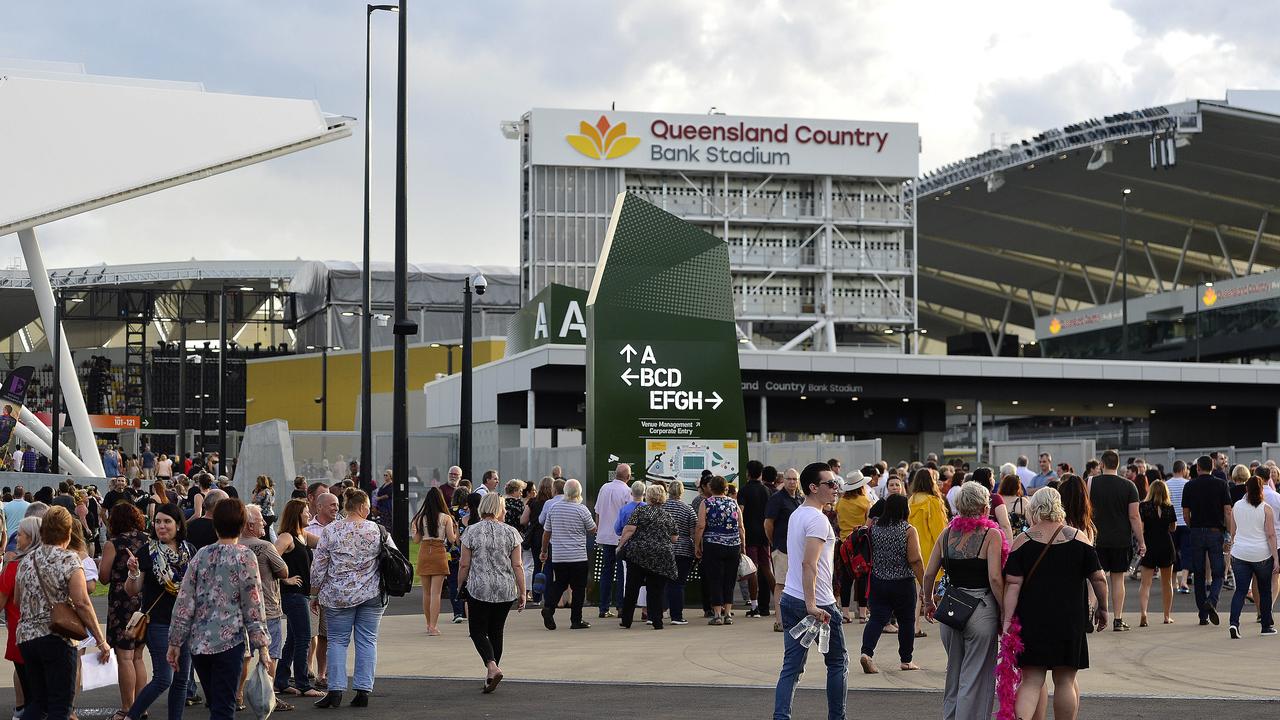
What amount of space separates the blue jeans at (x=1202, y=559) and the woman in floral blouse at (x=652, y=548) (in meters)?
5.64

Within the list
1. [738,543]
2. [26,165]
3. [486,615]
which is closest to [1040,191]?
[26,165]

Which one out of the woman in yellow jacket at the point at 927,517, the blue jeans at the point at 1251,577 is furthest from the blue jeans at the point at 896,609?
the blue jeans at the point at 1251,577

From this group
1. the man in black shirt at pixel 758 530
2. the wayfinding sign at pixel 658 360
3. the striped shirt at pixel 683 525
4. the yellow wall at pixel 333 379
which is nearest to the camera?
the striped shirt at pixel 683 525

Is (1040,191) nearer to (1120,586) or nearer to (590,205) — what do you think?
(590,205)

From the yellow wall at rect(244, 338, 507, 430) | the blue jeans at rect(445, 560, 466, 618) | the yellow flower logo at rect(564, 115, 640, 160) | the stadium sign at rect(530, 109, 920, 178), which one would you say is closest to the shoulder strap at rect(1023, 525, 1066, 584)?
the blue jeans at rect(445, 560, 466, 618)

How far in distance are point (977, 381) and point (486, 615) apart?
111 ft

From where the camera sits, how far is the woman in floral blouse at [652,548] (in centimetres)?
1605

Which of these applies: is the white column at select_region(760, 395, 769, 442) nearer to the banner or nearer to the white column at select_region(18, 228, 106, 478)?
the white column at select_region(18, 228, 106, 478)

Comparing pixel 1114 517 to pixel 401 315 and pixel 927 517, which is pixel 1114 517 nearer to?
pixel 927 517

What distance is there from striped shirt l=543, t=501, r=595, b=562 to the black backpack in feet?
17.8

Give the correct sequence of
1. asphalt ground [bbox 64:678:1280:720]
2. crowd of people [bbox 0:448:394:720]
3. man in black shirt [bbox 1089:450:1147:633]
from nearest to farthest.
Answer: crowd of people [bbox 0:448:394:720] < asphalt ground [bbox 64:678:1280:720] < man in black shirt [bbox 1089:450:1147:633]

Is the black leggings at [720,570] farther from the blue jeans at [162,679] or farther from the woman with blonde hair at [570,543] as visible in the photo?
the blue jeans at [162,679]

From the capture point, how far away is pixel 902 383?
139 feet

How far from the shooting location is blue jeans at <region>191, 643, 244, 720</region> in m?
8.17
